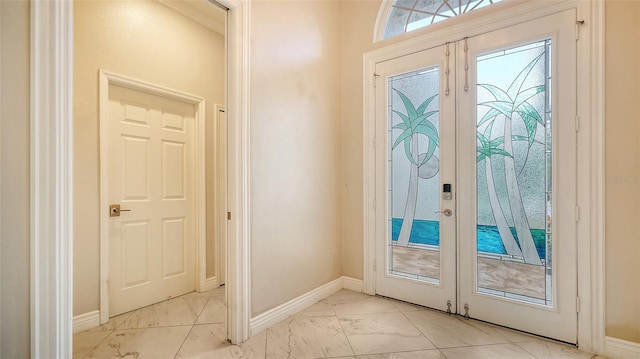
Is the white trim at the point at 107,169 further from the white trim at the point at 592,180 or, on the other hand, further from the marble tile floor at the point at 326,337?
the white trim at the point at 592,180

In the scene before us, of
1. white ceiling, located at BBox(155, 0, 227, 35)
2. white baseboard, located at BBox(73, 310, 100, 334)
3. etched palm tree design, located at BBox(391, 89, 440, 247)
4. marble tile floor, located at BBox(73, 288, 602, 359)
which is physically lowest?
marble tile floor, located at BBox(73, 288, 602, 359)

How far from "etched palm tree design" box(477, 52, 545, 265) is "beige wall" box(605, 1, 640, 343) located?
0.38m

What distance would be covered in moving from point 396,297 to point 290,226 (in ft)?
4.15

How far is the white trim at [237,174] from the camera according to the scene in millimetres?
2145

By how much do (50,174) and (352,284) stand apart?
271 cm

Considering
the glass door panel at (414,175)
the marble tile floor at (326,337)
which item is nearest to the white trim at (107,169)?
the marble tile floor at (326,337)

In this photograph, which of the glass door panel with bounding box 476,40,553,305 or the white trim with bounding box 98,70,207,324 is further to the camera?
the white trim with bounding box 98,70,207,324

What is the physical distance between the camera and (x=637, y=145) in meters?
1.87

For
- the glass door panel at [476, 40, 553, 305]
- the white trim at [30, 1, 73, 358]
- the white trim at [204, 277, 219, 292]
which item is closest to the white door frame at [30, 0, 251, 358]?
the white trim at [30, 1, 73, 358]

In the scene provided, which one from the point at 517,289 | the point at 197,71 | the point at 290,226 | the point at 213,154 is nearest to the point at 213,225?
the point at 213,154

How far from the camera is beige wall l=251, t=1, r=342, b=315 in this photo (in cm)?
235

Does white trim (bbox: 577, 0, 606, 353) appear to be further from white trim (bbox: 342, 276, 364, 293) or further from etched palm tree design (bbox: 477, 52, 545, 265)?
white trim (bbox: 342, 276, 364, 293)

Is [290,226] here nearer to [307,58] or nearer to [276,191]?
[276,191]

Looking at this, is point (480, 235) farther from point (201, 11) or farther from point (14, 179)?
point (201, 11)
